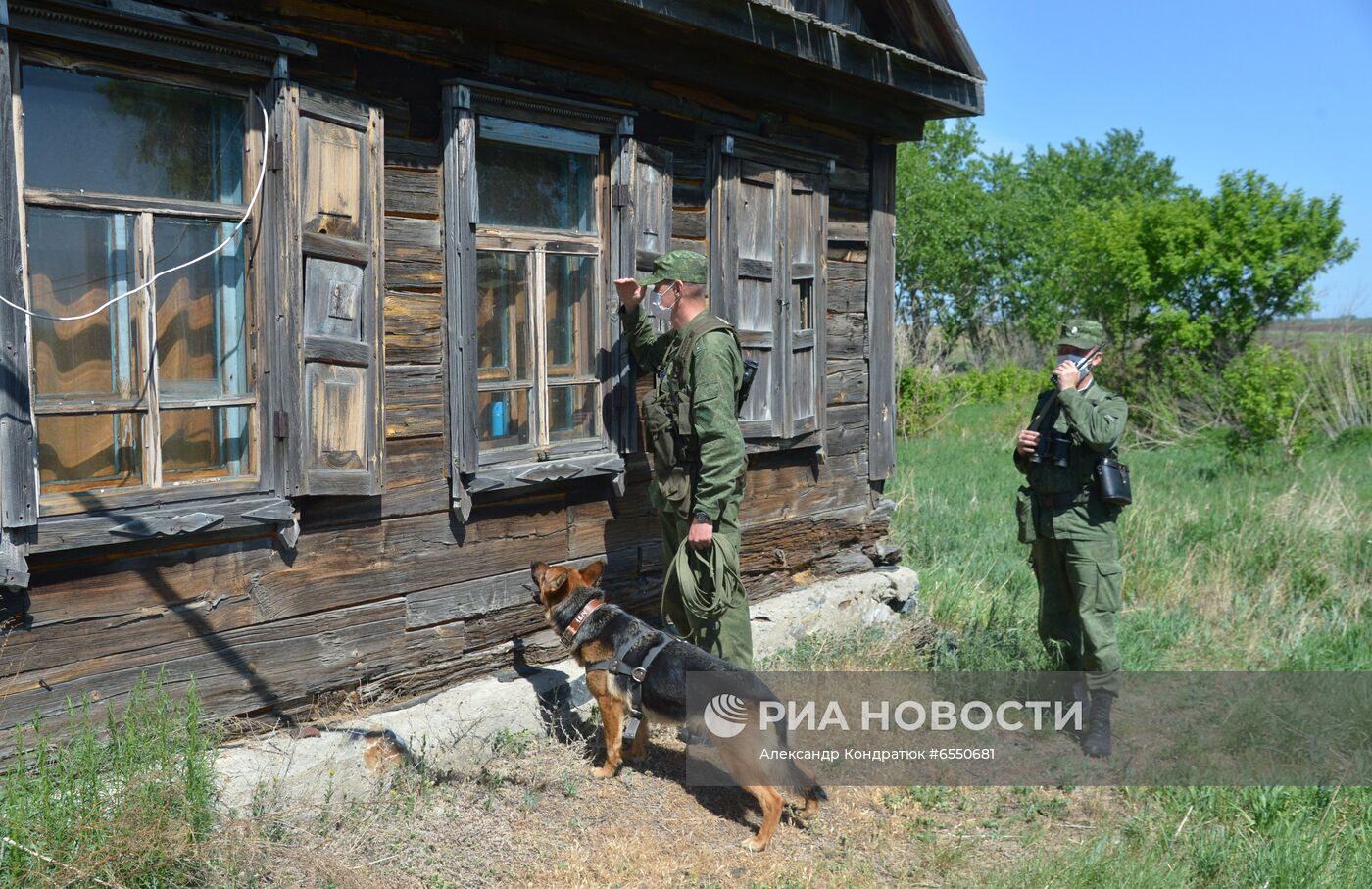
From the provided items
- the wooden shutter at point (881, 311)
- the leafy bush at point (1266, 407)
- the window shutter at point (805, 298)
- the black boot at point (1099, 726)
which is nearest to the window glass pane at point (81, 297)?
the window shutter at point (805, 298)

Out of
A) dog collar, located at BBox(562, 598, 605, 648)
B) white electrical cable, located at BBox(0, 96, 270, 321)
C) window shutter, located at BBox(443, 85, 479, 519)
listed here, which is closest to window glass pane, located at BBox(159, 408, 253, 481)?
white electrical cable, located at BBox(0, 96, 270, 321)

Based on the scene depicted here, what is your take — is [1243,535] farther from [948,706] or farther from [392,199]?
[392,199]

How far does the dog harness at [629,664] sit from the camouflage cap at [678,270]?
62.7 inches

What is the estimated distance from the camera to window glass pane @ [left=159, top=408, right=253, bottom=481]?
393 centimetres

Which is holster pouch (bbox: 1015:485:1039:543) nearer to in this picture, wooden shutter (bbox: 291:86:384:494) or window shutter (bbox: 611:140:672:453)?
window shutter (bbox: 611:140:672:453)

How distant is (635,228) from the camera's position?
17.8 ft

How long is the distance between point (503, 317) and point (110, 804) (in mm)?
2689

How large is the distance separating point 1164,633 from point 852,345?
2.94 m

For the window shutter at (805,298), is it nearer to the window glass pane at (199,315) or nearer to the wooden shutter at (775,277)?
the wooden shutter at (775,277)

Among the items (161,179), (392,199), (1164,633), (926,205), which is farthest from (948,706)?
(926,205)

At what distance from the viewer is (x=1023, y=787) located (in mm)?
5000

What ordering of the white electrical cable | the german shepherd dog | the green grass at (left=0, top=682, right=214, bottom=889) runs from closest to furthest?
the green grass at (left=0, top=682, right=214, bottom=889) → the white electrical cable → the german shepherd dog

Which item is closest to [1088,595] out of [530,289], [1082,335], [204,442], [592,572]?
[1082,335]

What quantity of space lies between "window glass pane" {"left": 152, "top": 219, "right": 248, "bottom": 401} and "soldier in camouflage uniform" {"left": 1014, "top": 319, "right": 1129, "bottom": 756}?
3718 mm
